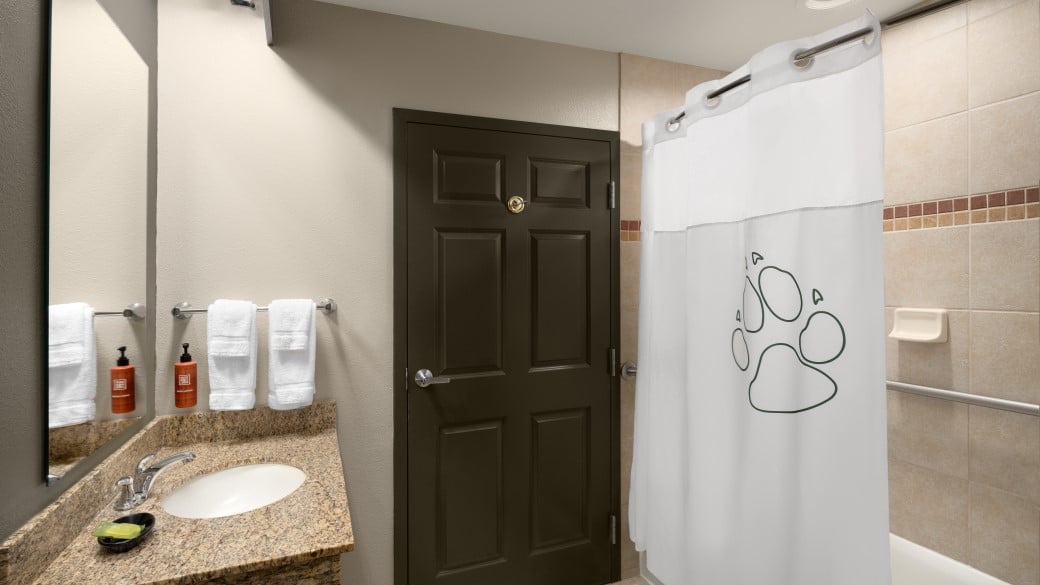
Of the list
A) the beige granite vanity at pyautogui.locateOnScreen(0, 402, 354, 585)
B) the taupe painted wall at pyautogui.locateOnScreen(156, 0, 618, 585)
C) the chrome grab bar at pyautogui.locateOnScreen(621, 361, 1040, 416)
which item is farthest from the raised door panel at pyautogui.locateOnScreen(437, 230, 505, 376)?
the chrome grab bar at pyautogui.locateOnScreen(621, 361, 1040, 416)

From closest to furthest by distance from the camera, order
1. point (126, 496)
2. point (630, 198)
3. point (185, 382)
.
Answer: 1. point (126, 496)
2. point (185, 382)
3. point (630, 198)

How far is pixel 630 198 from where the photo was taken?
2.33 metres

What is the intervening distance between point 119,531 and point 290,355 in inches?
29.6

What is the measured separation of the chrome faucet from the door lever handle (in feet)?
2.66

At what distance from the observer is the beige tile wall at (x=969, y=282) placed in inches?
59.4

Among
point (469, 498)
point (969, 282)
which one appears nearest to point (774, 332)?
point (969, 282)

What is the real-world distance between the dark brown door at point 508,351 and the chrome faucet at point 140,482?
82cm

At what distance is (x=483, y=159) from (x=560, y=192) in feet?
1.25

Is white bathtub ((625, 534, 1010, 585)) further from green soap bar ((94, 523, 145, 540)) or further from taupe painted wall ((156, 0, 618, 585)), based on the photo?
green soap bar ((94, 523, 145, 540))

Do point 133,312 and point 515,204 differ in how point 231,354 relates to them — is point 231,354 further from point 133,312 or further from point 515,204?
point 515,204

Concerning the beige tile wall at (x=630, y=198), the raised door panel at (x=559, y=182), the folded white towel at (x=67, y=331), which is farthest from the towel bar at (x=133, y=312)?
the beige tile wall at (x=630, y=198)

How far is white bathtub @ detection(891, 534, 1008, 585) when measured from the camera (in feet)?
5.26

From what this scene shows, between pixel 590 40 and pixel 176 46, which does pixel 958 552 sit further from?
pixel 176 46

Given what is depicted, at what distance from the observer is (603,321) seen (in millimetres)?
2271
